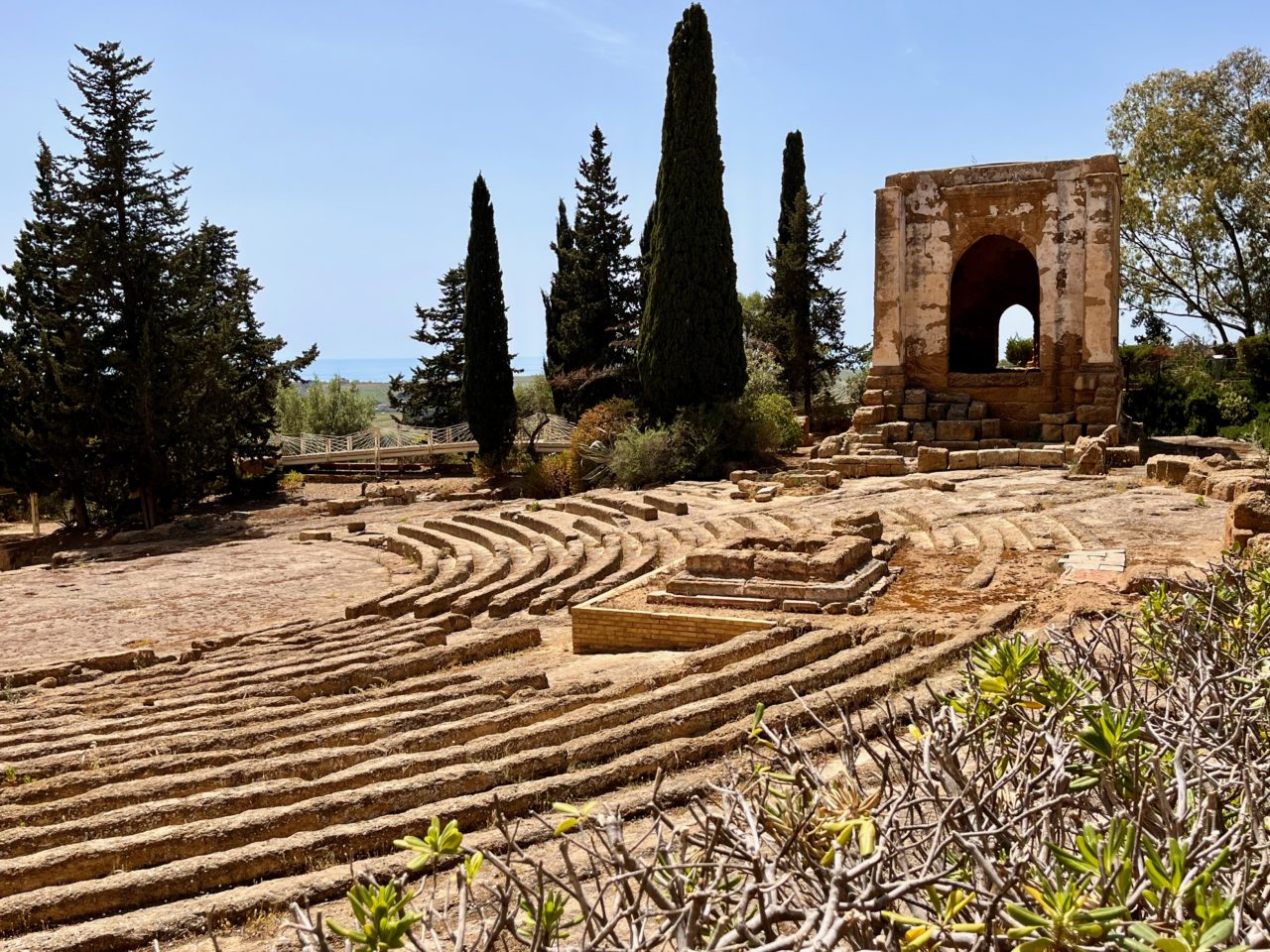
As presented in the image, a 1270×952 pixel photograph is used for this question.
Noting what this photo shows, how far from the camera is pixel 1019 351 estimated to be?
3388 cm

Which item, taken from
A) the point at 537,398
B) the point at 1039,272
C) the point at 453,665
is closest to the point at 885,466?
the point at 1039,272

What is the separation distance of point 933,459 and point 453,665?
481 inches

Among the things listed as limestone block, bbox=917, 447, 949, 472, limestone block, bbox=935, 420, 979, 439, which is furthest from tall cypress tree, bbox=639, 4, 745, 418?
limestone block, bbox=917, 447, 949, 472

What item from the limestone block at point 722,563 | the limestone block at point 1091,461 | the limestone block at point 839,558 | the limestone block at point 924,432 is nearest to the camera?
the limestone block at point 839,558

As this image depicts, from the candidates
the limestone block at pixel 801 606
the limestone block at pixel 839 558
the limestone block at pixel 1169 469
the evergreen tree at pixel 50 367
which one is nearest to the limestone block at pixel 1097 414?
the limestone block at pixel 1169 469

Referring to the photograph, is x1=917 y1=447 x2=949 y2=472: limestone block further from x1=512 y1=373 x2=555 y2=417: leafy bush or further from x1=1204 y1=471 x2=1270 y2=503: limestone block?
x1=512 y1=373 x2=555 y2=417: leafy bush

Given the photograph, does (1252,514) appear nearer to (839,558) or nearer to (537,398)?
(839,558)

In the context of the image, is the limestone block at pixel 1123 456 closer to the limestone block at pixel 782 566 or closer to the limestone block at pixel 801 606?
the limestone block at pixel 782 566

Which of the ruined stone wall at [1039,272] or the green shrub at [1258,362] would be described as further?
the green shrub at [1258,362]

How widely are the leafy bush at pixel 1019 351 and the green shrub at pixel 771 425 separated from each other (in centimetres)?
1097

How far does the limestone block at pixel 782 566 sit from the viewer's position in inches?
415

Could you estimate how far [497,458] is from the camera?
28.2 metres

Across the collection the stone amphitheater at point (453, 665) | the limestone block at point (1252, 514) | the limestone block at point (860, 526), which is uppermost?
the limestone block at point (1252, 514)

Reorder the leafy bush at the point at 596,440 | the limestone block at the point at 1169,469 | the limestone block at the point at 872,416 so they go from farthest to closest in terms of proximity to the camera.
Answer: the leafy bush at the point at 596,440
the limestone block at the point at 872,416
the limestone block at the point at 1169,469
